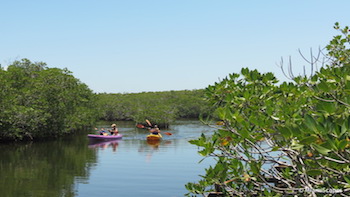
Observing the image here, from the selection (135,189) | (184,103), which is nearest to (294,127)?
(135,189)

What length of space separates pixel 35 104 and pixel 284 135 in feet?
81.5

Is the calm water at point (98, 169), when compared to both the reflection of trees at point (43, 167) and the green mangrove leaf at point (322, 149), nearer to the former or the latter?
the reflection of trees at point (43, 167)

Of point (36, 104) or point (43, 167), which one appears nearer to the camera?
point (43, 167)

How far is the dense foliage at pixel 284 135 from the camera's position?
3.47 m

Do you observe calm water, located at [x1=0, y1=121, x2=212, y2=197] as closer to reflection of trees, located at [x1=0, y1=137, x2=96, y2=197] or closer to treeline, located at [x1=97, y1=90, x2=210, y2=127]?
reflection of trees, located at [x1=0, y1=137, x2=96, y2=197]

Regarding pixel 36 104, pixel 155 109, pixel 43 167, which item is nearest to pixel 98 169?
pixel 43 167

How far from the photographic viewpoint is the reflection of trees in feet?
44.3

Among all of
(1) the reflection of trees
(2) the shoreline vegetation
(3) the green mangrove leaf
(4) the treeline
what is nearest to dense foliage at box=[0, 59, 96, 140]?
(2) the shoreline vegetation

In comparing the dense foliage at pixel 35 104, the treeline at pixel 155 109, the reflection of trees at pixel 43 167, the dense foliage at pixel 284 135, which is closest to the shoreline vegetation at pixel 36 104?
the dense foliage at pixel 35 104

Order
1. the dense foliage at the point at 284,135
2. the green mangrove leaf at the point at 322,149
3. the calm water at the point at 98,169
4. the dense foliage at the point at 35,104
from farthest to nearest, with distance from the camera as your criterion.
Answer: the dense foliage at the point at 35,104, the calm water at the point at 98,169, the dense foliage at the point at 284,135, the green mangrove leaf at the point at 322,149

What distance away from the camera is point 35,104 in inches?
1034

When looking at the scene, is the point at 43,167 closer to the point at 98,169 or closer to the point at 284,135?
the point at 98,169

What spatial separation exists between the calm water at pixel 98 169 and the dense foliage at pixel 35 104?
138 centimetres

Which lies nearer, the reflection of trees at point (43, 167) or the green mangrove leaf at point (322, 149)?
the green mangrove leaf at point (322, 149)
